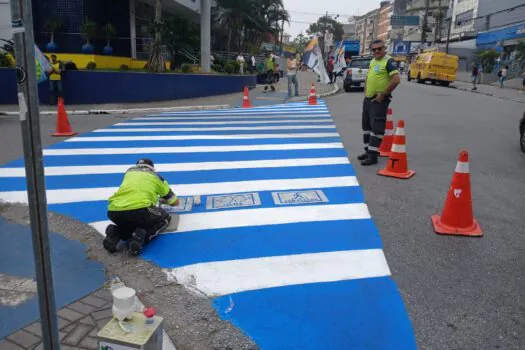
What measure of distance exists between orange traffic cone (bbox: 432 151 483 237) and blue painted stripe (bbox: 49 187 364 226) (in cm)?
118

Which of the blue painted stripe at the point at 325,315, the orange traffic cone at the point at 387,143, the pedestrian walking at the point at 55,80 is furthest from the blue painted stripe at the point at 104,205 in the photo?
the pedestrian walking at the point at 55,80

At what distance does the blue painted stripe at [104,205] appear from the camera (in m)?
5.37

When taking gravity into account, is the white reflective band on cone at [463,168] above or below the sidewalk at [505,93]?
below

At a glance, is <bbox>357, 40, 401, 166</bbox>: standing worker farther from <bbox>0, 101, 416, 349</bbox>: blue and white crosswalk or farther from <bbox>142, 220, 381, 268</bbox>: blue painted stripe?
<bbox>142, 220, 381, 268</bbox>: blue painted stripe

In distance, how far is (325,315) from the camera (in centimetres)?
334

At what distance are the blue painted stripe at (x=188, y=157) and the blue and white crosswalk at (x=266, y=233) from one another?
0.06ft

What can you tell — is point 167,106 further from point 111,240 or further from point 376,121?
point 111,240

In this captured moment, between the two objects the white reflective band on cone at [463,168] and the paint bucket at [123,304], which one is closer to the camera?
the paint bucket at [123,304]

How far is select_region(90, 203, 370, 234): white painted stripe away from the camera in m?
5.01

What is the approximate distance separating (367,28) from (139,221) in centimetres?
16987

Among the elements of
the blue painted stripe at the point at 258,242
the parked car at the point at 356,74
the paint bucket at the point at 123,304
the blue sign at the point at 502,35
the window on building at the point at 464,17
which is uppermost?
the window on building at the point at 464,17

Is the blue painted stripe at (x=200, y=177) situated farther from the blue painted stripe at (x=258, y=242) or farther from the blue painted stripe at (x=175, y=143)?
the blue painted stripe at (x=175, y=143)

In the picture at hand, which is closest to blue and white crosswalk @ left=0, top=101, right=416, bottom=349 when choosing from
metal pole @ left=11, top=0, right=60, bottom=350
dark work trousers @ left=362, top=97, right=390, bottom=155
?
dark work trousers @ left=362, top=97, right=390, bottom=155

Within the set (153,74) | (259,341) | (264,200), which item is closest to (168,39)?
(153,74)
